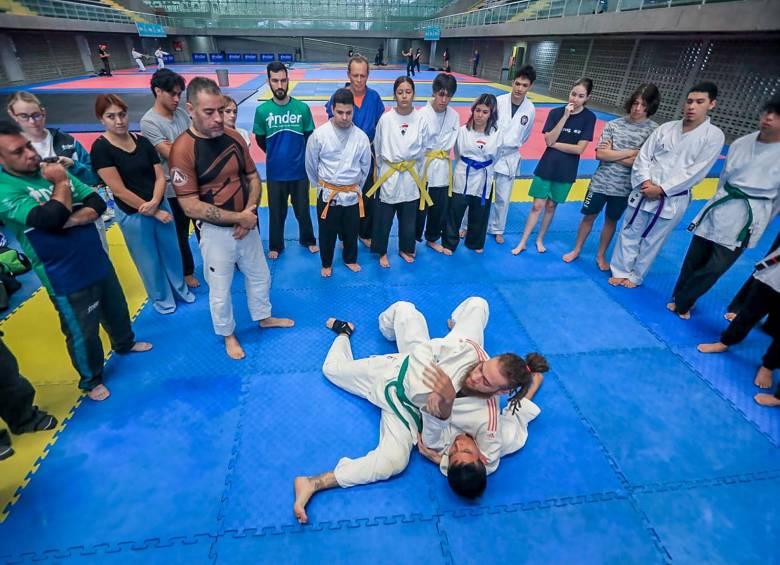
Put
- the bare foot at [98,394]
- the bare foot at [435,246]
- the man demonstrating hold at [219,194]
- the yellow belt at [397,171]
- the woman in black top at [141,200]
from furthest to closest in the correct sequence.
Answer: the bare foot at [435,246]
the yellow belt at [397,171]
the woman in black top at [141,200]
the bare foot at [98,394]
the man demonstrating hold at [219,194]

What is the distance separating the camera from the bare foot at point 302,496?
7.16 ft

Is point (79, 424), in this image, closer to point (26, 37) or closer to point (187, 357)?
point (187, 357)

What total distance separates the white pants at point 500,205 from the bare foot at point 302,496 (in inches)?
157

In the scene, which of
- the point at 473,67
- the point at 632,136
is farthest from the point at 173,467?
the point at 473,67

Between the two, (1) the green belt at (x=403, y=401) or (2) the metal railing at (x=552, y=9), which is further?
(2) the metal railing at (x=552, y=9)

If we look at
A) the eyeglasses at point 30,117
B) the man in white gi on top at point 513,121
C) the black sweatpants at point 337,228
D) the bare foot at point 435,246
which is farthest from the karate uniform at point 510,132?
the eyeglasses at point 30,117

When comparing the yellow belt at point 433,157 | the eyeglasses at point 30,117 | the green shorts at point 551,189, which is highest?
the eyeglasses at point 30,117

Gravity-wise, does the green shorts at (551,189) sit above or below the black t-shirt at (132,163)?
below

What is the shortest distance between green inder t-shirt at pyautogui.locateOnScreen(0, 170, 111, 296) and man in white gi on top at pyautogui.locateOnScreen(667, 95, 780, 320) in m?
5.01

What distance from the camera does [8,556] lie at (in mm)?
1989

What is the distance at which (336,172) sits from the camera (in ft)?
12.6

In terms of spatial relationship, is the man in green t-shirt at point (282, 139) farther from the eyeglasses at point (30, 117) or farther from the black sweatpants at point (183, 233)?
the eyeglasses at point (30, 117)

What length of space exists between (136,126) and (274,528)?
423 inches

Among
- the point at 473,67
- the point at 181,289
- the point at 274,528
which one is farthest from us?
the point at 473,67
